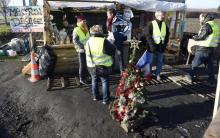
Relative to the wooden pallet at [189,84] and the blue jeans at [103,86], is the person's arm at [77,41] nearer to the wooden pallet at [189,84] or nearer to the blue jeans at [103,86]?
the blue jeans at [103,86]

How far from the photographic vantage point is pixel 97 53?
5.95m

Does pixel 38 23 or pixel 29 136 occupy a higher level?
pixel 38 23

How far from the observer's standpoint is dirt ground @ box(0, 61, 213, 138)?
17.5 feet

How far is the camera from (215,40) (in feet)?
24.9

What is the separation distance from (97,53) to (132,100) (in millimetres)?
1377

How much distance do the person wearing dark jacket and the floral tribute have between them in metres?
3.15

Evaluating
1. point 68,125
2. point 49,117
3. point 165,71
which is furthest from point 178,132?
point 165,71

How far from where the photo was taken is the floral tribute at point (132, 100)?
5.20m

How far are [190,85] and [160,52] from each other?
1305mm

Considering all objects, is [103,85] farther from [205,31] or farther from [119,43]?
[205,31]

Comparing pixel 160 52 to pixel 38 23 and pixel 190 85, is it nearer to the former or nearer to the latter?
pixel 190 85

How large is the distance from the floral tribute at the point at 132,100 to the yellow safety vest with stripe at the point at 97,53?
744 millimetres

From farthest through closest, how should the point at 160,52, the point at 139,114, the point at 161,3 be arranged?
the point at 161,3, the point at 160,52, the point at 139,114

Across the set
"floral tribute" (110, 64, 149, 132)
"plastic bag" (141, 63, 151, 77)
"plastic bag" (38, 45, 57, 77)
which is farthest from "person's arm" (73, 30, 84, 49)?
"floral tribute" (110, 64, 149, 132)
